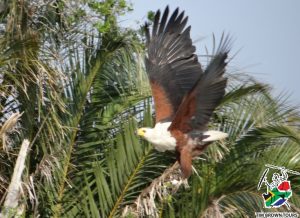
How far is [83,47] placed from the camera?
1183 centimetres

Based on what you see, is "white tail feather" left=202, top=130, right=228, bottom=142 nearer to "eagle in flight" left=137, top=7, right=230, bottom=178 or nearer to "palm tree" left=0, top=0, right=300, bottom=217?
"eagle in flight" left=137, top=7, right=230, bottom=178

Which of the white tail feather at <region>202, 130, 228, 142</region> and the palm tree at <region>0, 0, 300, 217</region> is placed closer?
the white tail feather at <region>202, 130, 228, 142</region>

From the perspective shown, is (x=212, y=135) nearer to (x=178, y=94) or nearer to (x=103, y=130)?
(x=178, y=94)

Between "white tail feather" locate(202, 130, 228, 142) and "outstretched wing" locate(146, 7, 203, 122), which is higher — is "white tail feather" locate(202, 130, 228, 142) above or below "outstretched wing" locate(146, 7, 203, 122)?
below

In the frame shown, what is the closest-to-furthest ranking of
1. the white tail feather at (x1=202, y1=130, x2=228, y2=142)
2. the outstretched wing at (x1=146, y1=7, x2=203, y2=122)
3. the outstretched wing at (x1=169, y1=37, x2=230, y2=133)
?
the outstretched wing at (x1=169, y1=37, x2=230, y2=133) < the white tail feather at (x1=202, y1=130, x2=228, y2=142) < the outstretched wing at (x1=146, y1=7, x2=203, y2=122)

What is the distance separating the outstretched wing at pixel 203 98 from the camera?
31.0 feet

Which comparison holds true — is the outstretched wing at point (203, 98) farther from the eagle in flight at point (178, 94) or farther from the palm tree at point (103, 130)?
the palm tree at point (103, 130)

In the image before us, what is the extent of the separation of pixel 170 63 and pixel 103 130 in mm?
1465

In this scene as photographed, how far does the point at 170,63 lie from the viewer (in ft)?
35.2

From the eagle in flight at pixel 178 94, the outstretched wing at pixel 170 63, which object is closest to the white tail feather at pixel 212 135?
the eagle in flight at pixel 178 94

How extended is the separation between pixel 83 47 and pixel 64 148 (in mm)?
1231

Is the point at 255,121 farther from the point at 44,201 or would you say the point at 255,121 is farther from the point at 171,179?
the point at 44,201

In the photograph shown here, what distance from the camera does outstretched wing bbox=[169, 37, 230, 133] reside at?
945cm

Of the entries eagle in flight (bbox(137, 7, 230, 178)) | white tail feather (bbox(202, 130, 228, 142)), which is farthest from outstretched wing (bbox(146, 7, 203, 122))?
white tail feather (bbox(202, 130, 228, 142))
